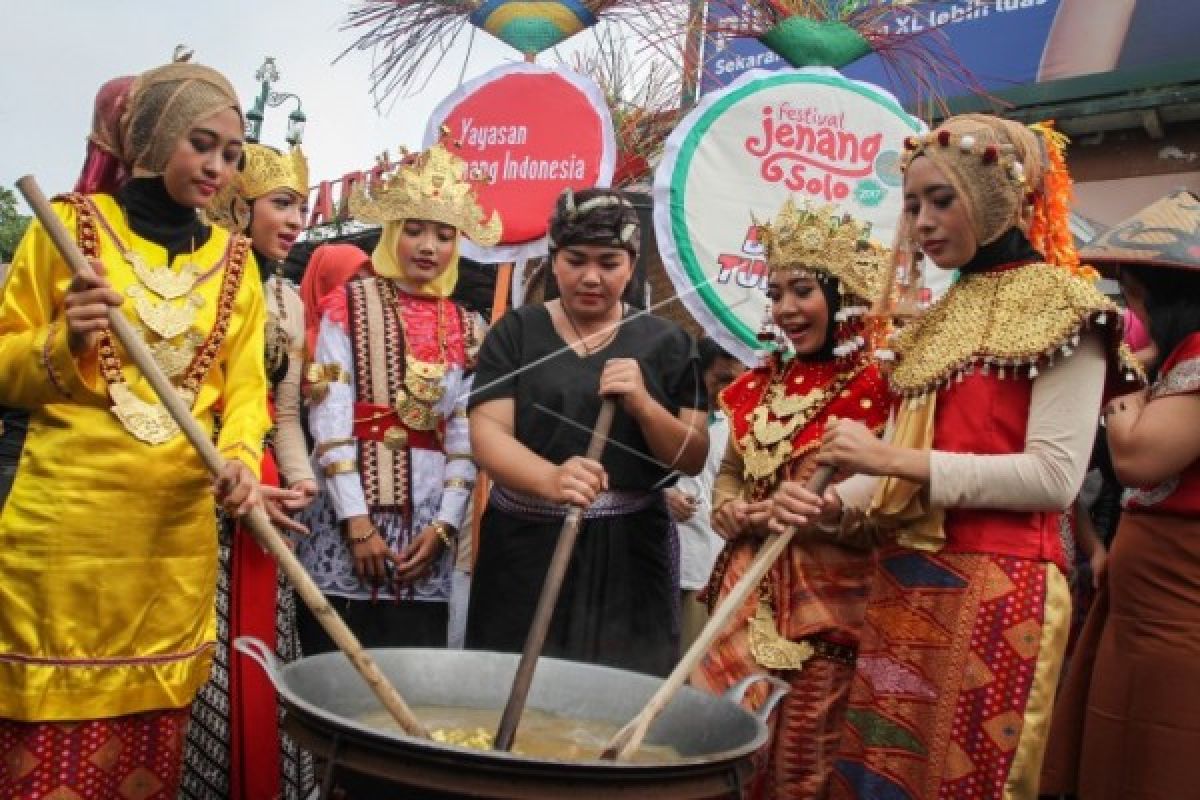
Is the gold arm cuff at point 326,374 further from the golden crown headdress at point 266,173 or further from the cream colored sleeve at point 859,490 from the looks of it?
the cream colored sleeve at point 859,490

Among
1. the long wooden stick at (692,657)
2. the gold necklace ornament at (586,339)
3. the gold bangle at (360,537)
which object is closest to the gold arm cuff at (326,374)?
the gold bangle at (360,537)

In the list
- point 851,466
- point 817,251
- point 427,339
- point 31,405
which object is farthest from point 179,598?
point 817,251

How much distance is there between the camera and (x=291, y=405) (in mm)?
3691

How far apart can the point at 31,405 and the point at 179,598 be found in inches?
21.1

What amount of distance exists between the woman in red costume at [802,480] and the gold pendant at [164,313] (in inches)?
53.8

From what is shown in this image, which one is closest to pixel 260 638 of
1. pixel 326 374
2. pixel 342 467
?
pixel 342 467

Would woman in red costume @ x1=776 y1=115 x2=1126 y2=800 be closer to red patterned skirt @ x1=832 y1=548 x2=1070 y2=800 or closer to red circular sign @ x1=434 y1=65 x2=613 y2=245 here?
red patterned skirt @ x1=832 y1=548 x2=1070 y2=800

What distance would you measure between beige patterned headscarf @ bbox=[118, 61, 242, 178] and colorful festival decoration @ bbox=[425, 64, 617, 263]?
1875mm

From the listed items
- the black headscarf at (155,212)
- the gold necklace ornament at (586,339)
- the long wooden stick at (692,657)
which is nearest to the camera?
the long wooden stick at (692,657)

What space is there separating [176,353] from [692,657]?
137 centimetres

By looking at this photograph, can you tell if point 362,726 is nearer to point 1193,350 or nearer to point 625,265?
point 625,265

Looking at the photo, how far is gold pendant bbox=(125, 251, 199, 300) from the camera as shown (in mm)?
2717

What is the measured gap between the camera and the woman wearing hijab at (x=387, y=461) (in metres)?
3.53

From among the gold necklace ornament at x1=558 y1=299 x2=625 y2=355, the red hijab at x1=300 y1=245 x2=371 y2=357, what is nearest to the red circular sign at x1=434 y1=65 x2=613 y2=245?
the red hijab at x1=300 y1=245 x2=371 y2=357
